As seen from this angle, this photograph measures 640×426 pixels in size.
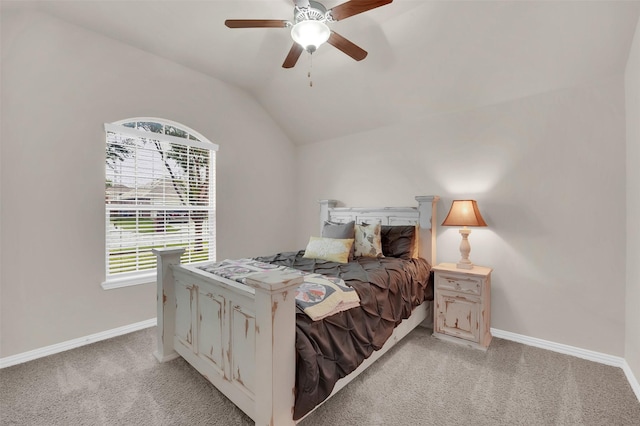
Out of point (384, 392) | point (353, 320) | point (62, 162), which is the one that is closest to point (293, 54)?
point (353, 320)

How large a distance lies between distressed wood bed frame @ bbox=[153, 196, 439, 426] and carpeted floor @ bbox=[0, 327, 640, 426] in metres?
0.13

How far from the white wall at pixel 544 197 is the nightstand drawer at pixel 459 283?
18.0 inches

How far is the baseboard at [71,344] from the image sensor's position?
7.64 feet

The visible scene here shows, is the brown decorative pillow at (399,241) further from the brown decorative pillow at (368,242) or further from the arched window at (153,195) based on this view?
the arched window at (153,195)

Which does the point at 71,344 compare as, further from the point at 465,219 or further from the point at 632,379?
the point at 632,379

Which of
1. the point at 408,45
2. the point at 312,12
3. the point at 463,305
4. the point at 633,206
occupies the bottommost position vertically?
the point at 463,305

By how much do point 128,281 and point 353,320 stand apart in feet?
8.16

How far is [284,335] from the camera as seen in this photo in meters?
1.42

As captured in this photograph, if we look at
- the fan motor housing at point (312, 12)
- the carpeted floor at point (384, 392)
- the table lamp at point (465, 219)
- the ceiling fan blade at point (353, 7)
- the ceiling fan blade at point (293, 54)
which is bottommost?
the carpeted floor at point (384, 392)

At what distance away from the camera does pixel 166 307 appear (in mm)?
2371

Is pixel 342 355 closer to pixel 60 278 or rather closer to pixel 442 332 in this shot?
pixel 442 332

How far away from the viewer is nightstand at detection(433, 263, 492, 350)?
2547 millimetres

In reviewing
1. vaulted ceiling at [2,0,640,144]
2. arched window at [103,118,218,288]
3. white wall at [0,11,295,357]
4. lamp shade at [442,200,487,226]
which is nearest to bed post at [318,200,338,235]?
vaulted ceiling at [2,0,640,144]

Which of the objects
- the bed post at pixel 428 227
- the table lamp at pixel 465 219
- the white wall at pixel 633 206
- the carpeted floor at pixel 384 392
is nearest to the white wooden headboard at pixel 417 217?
the bed post at pixel 428 227
